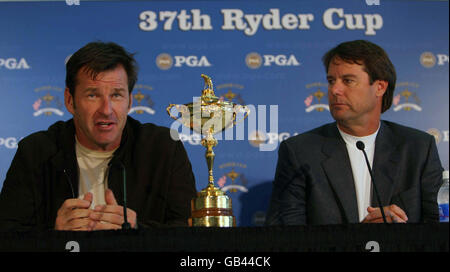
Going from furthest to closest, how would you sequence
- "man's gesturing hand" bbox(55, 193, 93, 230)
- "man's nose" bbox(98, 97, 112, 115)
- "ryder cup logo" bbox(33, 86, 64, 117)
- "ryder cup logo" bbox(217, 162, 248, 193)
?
"ryder cup logo" bbox(33, 86, 64, 117)
"ryder cup logo" bbox(217, 162, 248, 193)
"man's nose" bbox(98, 97, 112, 115)
"man's gesturing hand" bbox(55, 193, 93, 230)

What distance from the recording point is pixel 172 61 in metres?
3.77

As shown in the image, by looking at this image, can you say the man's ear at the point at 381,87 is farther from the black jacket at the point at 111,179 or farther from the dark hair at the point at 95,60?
the dark hair at the point at 95,60

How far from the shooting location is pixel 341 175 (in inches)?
117

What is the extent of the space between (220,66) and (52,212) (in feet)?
4.52

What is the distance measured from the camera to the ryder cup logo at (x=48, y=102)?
3.70m

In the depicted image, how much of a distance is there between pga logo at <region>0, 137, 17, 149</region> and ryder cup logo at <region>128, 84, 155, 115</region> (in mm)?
730

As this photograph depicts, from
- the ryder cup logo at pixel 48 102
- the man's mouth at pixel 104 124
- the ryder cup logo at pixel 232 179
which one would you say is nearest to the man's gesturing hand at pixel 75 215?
the man's mouth at pixel 104 124

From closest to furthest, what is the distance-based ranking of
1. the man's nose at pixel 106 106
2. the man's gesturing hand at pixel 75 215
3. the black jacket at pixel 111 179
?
the man's gesturing hand at pixel 75 215 < the black jacket at pixel 111 179 < the man's nose at pixel 106 106

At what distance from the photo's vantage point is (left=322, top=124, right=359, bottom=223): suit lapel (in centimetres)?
293

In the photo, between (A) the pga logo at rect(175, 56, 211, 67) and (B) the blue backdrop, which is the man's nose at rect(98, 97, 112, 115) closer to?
(B) the blue backdrop

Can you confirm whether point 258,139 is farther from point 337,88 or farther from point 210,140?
point 210,140

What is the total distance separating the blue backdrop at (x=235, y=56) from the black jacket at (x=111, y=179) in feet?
2.00

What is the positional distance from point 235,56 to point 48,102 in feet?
3.78

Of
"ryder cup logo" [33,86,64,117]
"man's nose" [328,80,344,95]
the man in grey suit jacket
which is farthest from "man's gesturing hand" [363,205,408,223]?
"ryder cup logo" [33,86,64,117]
